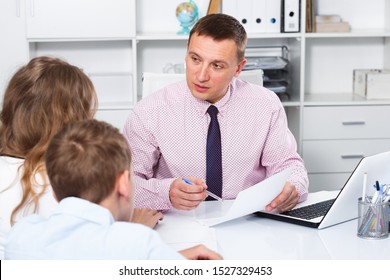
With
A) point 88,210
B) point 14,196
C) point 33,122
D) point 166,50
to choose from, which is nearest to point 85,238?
point 88,210

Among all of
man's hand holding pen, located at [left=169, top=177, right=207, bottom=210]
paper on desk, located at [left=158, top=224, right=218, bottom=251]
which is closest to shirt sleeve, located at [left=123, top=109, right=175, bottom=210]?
man's hand holding pen, located at [left=169, top=177, right=207, bottom=210]

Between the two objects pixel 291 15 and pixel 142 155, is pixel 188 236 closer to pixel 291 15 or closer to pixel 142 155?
pixel 142 155

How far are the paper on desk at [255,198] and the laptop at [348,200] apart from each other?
0.07 m

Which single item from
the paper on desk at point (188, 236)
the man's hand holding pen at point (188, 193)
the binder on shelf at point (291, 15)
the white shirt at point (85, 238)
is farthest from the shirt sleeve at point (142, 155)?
the binder on shelf at point (291, 15)

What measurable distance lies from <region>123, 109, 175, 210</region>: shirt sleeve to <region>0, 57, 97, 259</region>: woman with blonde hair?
34 centimetres

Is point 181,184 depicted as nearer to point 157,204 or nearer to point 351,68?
point 157,204

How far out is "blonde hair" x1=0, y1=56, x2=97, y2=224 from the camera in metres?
1.71

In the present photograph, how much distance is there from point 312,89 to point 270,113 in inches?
70.4

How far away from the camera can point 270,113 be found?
7.53 feet

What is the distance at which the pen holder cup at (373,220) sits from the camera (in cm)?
170

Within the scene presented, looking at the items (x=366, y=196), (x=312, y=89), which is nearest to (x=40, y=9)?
(x=312, y=89)

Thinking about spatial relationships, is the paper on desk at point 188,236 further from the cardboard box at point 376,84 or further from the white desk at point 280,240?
the cardboard box at point 376,84

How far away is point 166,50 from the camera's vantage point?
12.8 feet

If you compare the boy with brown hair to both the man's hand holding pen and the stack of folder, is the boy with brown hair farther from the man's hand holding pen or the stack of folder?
the stack of folder
